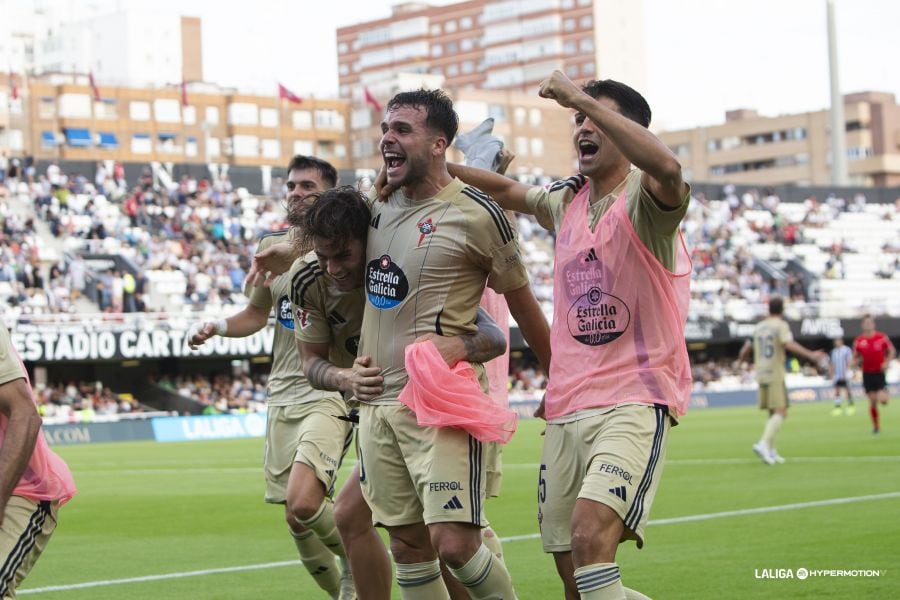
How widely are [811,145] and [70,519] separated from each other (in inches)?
4752

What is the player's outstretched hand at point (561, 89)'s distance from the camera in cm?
602

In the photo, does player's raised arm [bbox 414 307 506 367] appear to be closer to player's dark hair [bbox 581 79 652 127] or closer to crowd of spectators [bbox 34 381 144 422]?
player's dark hair [bbox 581 79 652 127]

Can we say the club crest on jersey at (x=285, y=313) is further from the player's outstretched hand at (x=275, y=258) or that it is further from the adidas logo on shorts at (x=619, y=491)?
the adidas logo on shorts at (x=619, y=491)

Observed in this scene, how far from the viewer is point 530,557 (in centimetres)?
1123

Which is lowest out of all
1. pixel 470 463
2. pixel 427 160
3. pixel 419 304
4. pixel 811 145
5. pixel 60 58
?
pixel 470 463

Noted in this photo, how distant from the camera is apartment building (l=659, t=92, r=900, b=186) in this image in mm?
125312

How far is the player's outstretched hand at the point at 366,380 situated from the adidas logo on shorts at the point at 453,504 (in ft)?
2.08

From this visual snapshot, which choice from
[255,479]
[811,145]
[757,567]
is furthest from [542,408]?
[811,145]

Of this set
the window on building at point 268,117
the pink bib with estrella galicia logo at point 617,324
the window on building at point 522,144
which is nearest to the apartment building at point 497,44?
the window on building at point 522,144

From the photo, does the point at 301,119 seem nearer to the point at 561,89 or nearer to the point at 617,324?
the point at 617,324

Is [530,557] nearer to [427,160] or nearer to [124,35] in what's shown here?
[427,160]

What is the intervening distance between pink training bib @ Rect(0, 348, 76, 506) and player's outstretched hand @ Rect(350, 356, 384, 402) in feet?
4.54

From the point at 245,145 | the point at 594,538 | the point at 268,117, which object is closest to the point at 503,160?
the point at 594,538

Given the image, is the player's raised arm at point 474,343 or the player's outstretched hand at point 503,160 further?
the player's outstretched hand at point 503,160
